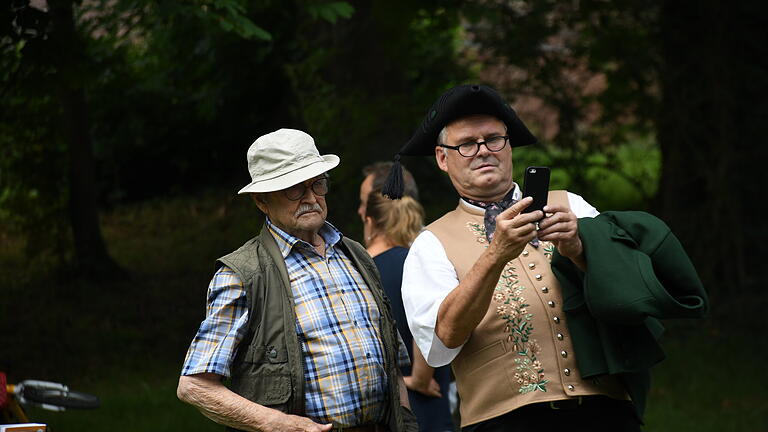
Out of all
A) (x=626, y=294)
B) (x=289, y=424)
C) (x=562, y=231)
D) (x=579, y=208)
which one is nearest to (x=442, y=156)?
(x=579, y=208)

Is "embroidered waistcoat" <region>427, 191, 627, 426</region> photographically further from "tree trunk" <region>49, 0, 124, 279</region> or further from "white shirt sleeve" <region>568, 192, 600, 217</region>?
"tree trunk" <region>49, 0, 124, 279</region>

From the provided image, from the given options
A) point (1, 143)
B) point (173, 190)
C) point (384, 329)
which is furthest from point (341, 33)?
point (384, 329)

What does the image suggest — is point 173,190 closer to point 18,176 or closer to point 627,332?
point 18,176

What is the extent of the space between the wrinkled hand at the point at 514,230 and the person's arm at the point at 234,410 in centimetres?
83

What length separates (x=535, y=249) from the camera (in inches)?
128

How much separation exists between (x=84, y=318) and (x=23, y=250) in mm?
1190

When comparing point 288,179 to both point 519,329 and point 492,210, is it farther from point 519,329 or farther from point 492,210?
point 519,329

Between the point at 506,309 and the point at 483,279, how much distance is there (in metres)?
0.28

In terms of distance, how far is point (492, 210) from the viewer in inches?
129

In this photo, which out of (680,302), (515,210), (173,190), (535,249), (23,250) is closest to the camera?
(515,210)

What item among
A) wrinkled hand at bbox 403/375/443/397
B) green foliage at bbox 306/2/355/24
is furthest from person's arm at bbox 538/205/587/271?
green foliage at bbox 306/2/355/24

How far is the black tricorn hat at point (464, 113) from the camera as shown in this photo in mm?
3250

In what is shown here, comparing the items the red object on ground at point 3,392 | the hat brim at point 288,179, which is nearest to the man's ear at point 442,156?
the hat brim at point 288,179

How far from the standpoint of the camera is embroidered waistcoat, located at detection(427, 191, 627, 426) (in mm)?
3068
